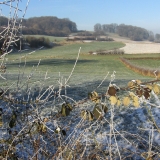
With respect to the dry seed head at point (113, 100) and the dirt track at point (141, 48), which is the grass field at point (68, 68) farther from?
the dirt track at point (141, 48)

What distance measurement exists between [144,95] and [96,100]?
1.24 ft

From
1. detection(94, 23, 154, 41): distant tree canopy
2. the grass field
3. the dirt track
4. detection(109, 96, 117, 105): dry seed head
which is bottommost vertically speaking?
Answer: the grass field

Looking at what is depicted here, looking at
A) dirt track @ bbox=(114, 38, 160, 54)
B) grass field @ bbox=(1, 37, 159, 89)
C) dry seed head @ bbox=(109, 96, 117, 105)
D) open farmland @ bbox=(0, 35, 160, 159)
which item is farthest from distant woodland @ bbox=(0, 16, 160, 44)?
dry seed head @ bbox=(109, 96, 117, 105)

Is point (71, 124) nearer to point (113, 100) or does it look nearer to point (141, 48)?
point (113, 100)

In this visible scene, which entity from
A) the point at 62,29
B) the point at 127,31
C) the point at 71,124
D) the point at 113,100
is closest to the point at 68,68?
the point at 71,124

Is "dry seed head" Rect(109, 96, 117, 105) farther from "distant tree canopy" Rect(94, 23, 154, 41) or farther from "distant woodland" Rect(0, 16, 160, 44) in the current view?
"distant tree canopy" Rect(94, 23, 154, 41)

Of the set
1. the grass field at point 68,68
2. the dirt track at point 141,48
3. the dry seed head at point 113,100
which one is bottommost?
the grass field at point 68,68

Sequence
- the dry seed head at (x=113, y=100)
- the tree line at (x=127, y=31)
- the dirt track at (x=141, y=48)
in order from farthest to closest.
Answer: the tree line at (x=127, y=31) → the dirt track at (x=141, y=48) → the dry seed head at (x=113, y=100)

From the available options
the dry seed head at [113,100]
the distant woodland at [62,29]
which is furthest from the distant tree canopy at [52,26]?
the dry seed head at [113,100]

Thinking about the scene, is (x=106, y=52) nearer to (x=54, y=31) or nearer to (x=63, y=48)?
(x=63, y=48)

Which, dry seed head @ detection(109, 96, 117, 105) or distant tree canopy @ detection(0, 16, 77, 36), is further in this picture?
distant tree canopy @ detection(0, 16, 77, 36)

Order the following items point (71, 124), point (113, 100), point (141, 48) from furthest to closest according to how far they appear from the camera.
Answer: point (141, 48) → point (71, 124) → point (113, 100)

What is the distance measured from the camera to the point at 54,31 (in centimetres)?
9019

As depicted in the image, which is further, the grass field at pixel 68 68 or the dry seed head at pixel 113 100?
the grass field at pixel 68 68
